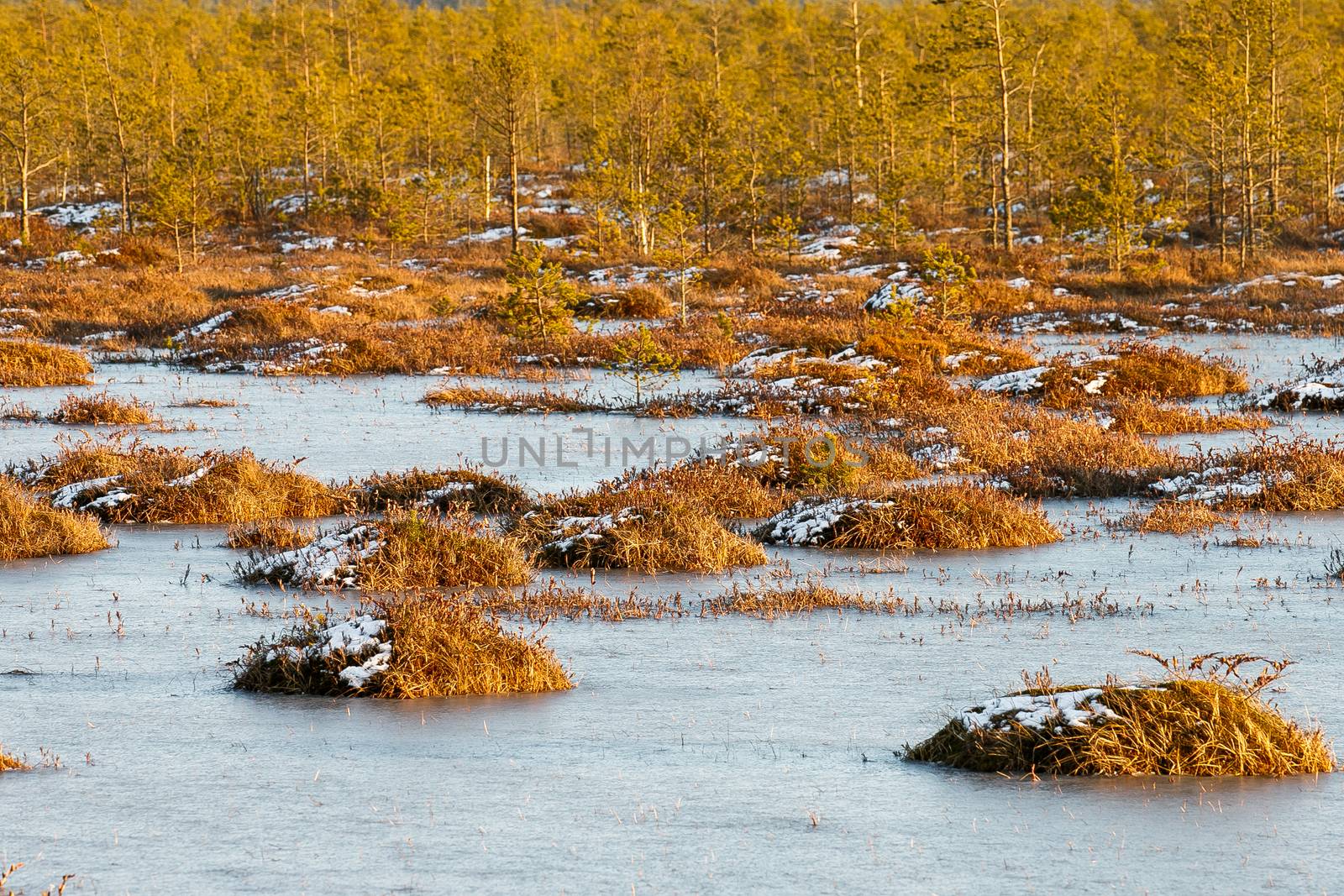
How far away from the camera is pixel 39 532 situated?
562 inches

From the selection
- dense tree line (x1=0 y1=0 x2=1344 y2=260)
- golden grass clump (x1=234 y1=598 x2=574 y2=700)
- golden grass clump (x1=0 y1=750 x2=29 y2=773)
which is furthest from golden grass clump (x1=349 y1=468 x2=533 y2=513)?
dense tree line (x1=0 y1=0 x2=1344 y2=260)

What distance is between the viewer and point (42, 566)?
44.8 feet

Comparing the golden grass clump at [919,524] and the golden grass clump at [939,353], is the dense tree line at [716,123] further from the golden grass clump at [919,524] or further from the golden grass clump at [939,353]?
the golden grass clump at [919,524]

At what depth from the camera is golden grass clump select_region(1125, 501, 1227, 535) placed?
15.1 meters

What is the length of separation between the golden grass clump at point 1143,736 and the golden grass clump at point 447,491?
8.41m

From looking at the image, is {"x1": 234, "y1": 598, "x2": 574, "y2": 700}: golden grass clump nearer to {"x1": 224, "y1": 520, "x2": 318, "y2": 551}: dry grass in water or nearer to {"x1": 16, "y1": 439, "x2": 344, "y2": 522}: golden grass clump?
{"x1": 224, "y1": 520, "x2": 318, "y2": 551}: dry grass in water

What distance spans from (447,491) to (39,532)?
3837mm

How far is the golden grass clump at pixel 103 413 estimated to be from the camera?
77.4 feet

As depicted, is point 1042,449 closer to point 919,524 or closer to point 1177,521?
point 1177,521

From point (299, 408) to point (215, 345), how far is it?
34.8 ft

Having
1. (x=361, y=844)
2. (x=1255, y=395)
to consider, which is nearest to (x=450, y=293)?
(x=1255, y=395)

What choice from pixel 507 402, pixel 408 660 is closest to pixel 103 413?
pixel 507 402

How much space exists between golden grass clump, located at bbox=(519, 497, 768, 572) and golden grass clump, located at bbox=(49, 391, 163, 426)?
11.7 m

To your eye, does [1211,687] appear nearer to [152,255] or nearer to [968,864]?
[968,864]
